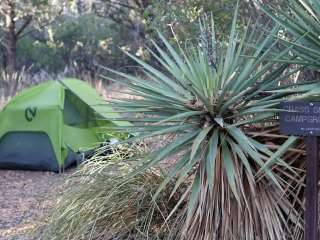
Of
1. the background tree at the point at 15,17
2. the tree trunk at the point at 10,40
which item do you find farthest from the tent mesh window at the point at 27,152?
the tree trunk at the point at 10,40

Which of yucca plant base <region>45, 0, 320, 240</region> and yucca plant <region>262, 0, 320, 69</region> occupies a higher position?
yucca plant <region>262, 0, 320, 69</region>

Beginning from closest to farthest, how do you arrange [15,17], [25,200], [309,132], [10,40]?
[309,132] → [25,200] → [15,17] → [10,40]

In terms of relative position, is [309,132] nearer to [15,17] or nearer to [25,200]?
[25,200]

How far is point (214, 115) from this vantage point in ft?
14.6

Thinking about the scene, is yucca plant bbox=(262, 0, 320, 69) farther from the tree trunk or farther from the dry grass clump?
the tree trunk

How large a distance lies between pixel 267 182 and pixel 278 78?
2.42ft

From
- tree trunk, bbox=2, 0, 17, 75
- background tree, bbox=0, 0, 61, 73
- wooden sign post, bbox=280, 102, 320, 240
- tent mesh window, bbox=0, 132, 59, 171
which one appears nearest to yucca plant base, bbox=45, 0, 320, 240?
wooden sign post, bbox=280, 102, 320, 240

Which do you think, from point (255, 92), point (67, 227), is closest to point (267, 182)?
point (255, 92)

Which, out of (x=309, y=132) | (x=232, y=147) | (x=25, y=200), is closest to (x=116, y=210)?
(x=232, y=147)

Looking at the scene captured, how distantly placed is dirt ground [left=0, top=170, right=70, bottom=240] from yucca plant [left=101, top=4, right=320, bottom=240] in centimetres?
161

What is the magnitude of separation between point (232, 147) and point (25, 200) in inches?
151

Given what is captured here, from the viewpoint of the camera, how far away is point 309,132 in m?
3.98

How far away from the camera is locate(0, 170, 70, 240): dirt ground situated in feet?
19.2

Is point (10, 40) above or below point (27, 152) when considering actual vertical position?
above
